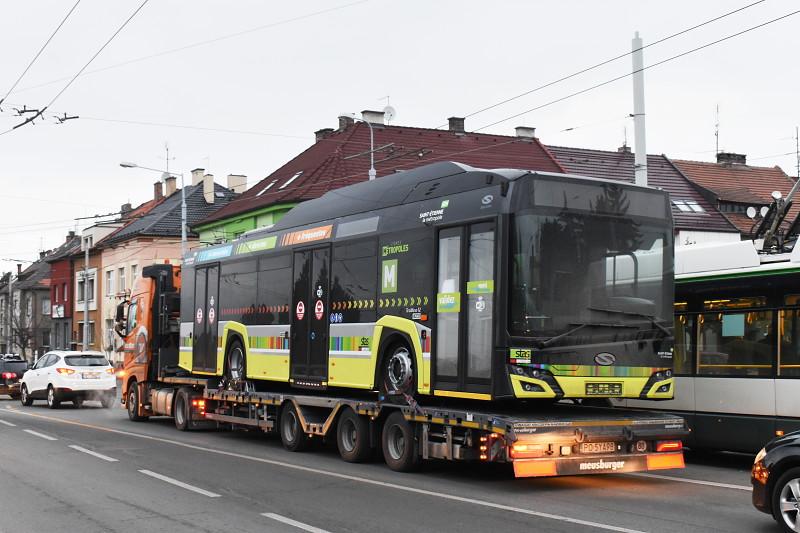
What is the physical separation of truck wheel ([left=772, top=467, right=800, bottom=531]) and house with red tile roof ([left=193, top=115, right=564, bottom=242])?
116 ft

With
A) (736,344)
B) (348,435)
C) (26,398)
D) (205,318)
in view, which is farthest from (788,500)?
(26,398)

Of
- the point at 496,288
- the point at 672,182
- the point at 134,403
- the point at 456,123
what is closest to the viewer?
the point at 496,288

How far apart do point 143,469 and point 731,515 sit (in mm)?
7509

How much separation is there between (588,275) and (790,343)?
10.5 ft

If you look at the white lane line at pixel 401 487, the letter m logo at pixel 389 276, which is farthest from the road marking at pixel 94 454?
the letter m logo at pixel 389 276

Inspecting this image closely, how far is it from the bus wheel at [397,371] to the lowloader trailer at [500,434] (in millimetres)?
195

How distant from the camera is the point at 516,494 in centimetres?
1107

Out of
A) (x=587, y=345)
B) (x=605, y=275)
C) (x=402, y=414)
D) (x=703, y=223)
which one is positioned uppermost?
(x=703, y=223)

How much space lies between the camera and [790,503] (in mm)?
8344

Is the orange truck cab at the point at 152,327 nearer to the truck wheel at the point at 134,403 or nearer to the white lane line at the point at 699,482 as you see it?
the truck wheel at the point at 134,403

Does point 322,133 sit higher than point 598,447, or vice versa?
point 322,133

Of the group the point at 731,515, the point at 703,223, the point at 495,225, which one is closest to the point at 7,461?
the point at 495,225

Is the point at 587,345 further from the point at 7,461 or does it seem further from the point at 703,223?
the point at 703,223

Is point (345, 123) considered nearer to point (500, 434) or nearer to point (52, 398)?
point (52, 398)
